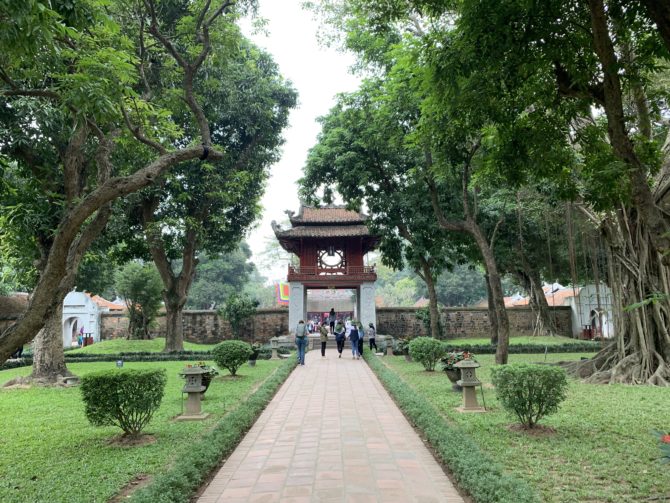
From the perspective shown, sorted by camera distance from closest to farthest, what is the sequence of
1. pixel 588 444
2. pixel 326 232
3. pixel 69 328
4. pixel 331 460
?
pixel 331 460
pixel 588 444
pixel 326 232
pixel 69 328

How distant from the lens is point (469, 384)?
7.06 m

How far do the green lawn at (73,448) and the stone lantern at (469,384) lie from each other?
3601 mm

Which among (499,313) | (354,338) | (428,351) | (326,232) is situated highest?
(326,232)

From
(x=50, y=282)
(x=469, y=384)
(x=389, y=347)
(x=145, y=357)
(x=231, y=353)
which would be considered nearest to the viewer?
(x=50, y=282)

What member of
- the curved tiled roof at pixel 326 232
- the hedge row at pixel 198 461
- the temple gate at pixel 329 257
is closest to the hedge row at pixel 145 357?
the temple gate at pixel 329 257

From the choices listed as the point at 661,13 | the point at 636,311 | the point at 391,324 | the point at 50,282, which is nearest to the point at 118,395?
the point at 50,282

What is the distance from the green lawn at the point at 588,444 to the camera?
150 inches

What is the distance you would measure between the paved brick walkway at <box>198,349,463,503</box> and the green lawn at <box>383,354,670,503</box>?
767mm

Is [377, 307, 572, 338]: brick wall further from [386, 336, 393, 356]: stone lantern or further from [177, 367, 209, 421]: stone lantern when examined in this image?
[177, 367, 209, 421]: stone lantern

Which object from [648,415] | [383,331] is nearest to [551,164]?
[648,415]

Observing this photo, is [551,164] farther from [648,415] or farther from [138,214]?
[138,214]

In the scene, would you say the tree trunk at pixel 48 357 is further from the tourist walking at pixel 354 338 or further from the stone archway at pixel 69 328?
the stone archway at pixel 69 328

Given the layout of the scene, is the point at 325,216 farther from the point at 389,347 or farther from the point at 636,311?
the point at 636,311

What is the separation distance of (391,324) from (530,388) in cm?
2151
